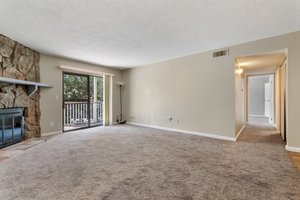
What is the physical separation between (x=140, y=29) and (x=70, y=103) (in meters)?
4.27

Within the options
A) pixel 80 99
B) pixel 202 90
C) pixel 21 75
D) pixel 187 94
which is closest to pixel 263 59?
pixel 202 90

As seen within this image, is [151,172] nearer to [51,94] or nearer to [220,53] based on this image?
[220,53]

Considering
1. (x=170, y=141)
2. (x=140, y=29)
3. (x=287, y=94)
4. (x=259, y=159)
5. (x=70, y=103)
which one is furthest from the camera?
(x=70, y=103)

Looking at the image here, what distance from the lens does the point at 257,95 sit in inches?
370

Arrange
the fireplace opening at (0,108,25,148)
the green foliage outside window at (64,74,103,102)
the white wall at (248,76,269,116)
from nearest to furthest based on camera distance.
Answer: the fireplace opening at (0,108,25,148) < the green foliage outside window at (64,74,103,102) < the white wall at (248,76,269,116)

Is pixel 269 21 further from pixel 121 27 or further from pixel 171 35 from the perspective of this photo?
pixel 121 27

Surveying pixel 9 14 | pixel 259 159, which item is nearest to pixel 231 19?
pixel 259 159

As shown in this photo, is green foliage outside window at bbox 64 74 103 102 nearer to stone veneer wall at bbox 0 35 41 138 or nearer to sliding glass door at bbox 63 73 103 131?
sliding glass door at bbox 63 73 103 131

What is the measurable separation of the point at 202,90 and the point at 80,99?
4.28 meters

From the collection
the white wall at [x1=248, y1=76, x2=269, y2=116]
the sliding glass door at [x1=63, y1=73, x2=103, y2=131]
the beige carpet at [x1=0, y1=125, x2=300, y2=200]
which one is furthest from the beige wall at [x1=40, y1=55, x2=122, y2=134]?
the white wall at [x1=248, y1=76, x2=269, y2=116]

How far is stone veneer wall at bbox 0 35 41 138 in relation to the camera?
12.2 feet

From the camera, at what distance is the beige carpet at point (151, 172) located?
182 centimetres

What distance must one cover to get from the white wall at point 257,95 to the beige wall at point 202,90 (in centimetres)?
601

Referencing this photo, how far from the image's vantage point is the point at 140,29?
315 centimetres
